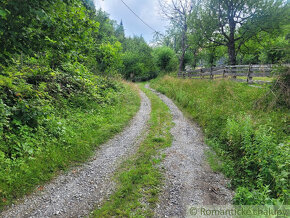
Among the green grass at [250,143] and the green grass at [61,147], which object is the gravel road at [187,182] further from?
the green grass at [61,147]

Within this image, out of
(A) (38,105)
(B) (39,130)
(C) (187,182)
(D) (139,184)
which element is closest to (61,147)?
(B) (39,130)

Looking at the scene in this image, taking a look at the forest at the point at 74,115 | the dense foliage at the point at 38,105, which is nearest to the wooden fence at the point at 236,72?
the forest at the point at 74,115

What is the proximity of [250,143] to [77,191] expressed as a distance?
5.18 metres

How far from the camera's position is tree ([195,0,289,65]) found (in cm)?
1605

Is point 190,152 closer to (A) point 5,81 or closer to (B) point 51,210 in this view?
(B) point 51,210

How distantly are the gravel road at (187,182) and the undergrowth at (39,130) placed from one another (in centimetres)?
299

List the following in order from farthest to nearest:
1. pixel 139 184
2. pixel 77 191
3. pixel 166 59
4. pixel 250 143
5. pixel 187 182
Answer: pixel 166 59, pixel 250 143, pixel 187 182, pixel 139 184, pixel 77 191

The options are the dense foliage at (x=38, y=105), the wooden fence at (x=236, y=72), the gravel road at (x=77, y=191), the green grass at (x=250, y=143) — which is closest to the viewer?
the gravel road at (x=77, y=191)

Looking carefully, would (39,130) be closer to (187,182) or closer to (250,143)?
(187,182)

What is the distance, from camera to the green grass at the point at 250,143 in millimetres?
3596

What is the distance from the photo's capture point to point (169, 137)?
7.37 m

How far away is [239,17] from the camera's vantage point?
18.1 meters

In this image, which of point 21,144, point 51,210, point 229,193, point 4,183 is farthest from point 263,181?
point 21,144

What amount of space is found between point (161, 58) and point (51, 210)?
1385 inches
